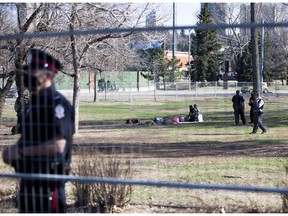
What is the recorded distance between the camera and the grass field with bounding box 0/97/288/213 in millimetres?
8188

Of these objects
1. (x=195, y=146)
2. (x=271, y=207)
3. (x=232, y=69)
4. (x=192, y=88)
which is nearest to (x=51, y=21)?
(x=195, y=146)

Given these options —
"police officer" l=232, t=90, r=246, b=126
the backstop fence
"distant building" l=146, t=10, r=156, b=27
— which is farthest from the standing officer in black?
"police officer" l=232, t=90, r=246, b=126

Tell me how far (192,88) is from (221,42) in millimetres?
17146

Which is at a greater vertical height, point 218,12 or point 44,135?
point 218,12

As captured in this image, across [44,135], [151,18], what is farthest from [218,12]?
[44,135]

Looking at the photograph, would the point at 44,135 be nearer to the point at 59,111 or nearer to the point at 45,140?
the point at 45,140

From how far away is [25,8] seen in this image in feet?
59.2

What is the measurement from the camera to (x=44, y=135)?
4617mm

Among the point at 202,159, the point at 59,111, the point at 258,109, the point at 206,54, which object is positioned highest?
the point at 206,54

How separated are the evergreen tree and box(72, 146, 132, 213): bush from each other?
4183 cm

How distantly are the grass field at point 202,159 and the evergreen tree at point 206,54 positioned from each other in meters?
24.1

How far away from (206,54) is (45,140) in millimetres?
51299

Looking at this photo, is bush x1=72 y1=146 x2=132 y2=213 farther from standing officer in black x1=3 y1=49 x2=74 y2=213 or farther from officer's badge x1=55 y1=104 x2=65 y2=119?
officer's badge x1=55 y1=104 x2=65 y2=119

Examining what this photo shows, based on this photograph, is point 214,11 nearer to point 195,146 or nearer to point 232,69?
point 232,69
